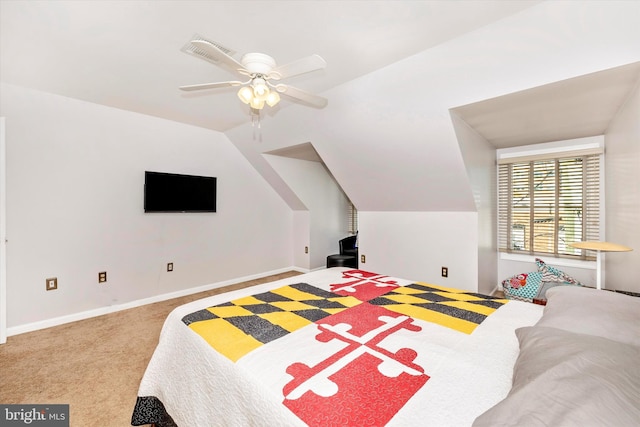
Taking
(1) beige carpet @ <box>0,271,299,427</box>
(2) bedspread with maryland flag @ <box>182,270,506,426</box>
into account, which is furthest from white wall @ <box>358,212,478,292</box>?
(1) beige carpet @ <box>0,271,299,427</box>

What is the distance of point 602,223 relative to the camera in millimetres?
3211

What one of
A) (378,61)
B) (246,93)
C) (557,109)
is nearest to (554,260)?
(557,109)

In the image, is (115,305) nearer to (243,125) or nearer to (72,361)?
(72,361)

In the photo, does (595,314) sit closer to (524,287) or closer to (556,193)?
(524,287)

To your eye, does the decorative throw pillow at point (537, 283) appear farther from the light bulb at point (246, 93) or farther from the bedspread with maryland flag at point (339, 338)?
the light bulb at point (246, 93)

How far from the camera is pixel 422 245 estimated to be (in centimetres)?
368

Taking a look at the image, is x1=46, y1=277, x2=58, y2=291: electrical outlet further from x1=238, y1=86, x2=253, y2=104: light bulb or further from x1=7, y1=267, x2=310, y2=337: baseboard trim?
x1=238, y1=86, x2=253, y2=104: light bulb

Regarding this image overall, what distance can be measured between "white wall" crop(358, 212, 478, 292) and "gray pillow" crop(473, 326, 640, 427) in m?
2.54

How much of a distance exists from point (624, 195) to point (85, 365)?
4.53 meters

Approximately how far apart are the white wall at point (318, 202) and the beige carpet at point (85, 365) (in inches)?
104

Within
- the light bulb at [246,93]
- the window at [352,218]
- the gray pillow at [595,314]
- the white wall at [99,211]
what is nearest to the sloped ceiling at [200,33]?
the light bulb at [246,93]

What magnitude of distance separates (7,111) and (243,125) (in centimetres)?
223

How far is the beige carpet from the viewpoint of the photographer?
1787 mm

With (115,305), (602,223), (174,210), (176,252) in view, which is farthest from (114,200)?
(602,223)
